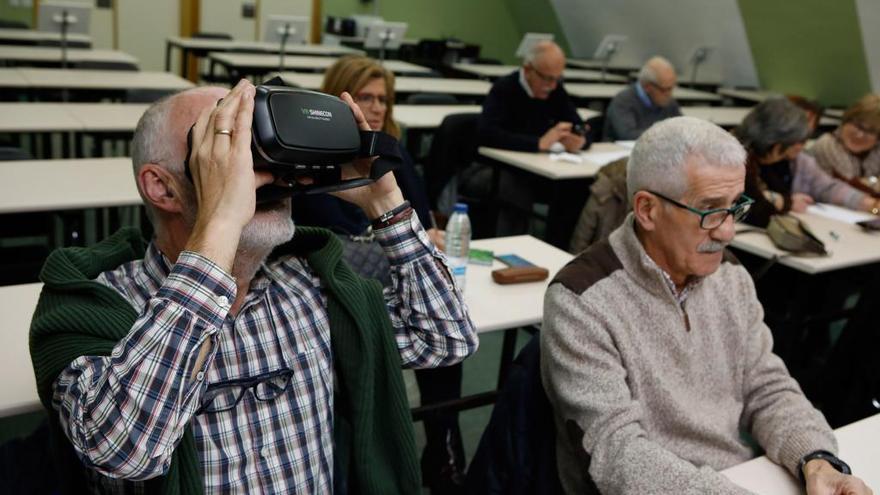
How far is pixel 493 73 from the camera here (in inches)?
285

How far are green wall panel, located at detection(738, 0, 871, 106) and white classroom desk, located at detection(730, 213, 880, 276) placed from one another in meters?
4.18

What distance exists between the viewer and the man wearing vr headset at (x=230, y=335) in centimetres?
93

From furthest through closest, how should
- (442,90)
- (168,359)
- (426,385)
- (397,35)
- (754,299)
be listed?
(397,35)
(442,90)
(426,385)
(754,299)
(168,359)

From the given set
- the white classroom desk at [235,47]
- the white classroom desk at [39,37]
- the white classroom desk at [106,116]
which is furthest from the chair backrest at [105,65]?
the white classroom desk at [235,47]

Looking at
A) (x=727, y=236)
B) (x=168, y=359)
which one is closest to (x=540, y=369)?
(x=727, y=236)

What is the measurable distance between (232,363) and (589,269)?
0.72 metres

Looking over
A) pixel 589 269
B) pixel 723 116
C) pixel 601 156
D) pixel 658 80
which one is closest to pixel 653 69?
pixel 658 80

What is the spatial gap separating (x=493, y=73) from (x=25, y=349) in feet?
20.1

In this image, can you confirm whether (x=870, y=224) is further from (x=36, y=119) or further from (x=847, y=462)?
(x=36, y=119)

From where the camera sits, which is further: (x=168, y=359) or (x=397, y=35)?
(x=397, y=35)

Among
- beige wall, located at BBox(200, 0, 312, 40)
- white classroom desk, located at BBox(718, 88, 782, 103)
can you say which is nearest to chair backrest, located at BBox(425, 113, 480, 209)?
white classroom desk, located at BBox(718, 88, 782, 103)

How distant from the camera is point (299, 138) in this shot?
988 mm

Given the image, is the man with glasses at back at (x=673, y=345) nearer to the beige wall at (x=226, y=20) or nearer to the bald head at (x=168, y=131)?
the bald head at (x=168, y=131)

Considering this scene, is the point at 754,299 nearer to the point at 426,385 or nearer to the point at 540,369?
the point at 540,369
